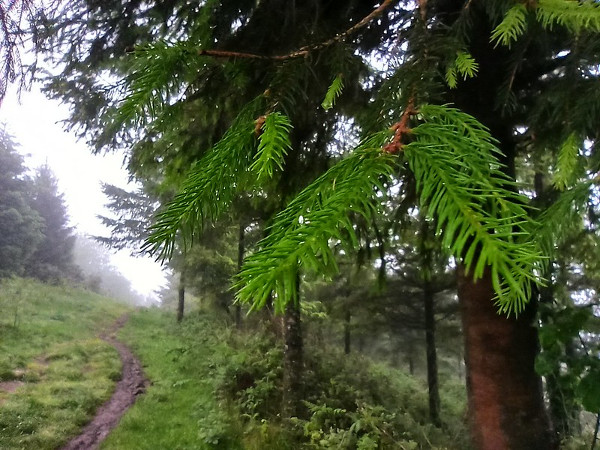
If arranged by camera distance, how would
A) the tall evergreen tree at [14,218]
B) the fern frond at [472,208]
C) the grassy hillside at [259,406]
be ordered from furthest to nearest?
the tall evergreen tree at [14,218], the grassy hillside at [259,406], the fern frond at [472,208]

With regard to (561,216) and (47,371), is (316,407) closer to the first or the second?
(561,216)

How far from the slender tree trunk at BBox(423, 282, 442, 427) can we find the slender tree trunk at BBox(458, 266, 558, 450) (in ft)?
30.0

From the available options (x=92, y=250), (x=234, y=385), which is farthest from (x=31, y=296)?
(x=92, y=250)

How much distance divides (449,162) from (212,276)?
1643 centimetres

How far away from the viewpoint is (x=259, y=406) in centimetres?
884

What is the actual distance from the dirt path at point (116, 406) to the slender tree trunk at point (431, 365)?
7748mm

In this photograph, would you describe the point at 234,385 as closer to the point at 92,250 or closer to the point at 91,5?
the point at 91,5

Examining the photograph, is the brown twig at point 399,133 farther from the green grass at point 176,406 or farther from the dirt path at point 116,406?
the dirt path at point 116,406

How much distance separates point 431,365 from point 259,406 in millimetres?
5215

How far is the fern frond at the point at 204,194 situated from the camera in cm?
88

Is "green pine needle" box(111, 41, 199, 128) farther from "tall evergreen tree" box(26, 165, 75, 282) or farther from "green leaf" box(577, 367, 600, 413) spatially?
"tall evergreen tree" box(26, 165, 75, 282)

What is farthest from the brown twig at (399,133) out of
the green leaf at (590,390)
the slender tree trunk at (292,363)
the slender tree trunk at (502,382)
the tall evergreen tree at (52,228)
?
the tall evergreen tree at (52,228)

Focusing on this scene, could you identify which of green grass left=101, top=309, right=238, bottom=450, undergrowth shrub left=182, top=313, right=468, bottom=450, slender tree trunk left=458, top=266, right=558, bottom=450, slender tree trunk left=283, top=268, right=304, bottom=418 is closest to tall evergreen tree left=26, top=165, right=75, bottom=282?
green grass left=101, top=309, right=238, bottom=450

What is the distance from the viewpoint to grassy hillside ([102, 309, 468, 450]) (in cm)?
699
